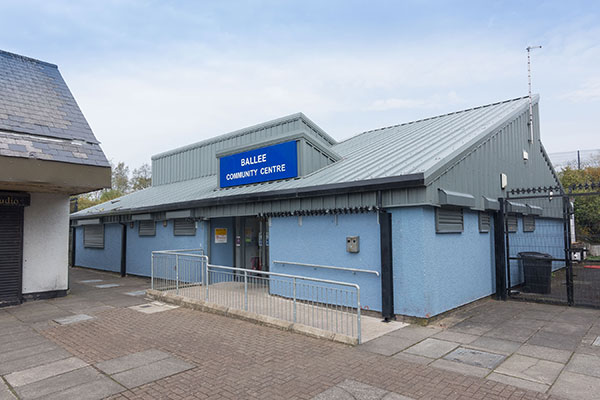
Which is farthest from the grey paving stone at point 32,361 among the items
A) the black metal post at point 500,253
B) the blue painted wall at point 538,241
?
the blue painted wall at point 538,241

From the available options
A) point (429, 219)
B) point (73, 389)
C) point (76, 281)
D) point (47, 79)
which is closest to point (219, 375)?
point (73, 389)

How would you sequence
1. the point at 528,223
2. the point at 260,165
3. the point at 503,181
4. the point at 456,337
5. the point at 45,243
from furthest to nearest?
the point at 528,223
the point at 260,165
the point at 45,243
the point at 503,181
the point at 456,337

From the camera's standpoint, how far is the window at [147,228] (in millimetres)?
15400

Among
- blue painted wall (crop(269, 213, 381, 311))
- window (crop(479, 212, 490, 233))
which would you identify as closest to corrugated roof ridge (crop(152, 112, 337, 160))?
blue painted wall (crop(269, 213, 381, 311))

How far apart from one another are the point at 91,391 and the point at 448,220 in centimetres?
692

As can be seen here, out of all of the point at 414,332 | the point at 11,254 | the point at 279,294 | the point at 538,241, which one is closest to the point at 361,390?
the point at 414,332

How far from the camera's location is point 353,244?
27.8ft

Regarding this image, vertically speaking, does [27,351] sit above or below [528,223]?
below

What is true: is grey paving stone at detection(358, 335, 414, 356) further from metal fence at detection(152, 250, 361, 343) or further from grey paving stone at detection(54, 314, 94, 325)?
grey paving stone at detection(54, 314, 94, 325)

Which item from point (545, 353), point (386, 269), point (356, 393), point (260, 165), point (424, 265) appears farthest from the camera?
point (260, 165)

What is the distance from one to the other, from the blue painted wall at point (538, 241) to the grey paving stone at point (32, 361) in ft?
36.5

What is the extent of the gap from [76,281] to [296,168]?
34.6 ft

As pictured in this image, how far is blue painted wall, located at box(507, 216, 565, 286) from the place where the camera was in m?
11.6

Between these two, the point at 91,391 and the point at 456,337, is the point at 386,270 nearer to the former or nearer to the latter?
the point at 456,337
